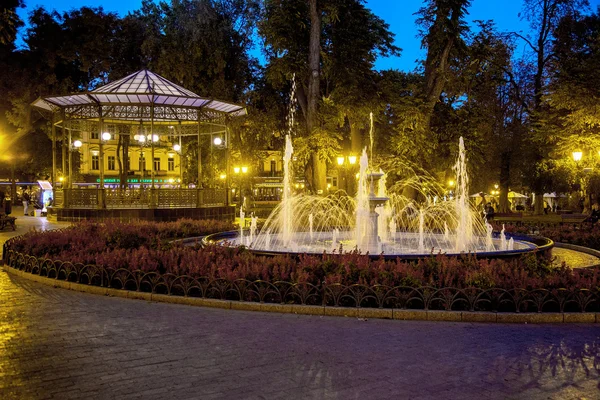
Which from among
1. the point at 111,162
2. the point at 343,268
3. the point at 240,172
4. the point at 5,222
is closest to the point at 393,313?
the point at 343,268

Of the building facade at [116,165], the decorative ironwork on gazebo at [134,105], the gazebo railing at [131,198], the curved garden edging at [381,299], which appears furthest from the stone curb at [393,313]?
the building facade at [116,165]

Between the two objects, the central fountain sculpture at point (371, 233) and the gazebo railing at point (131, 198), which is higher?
the gazebo railing at point (131, 198)

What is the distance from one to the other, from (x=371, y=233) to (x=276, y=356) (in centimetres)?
829

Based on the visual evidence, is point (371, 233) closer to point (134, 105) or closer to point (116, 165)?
point (134, 105)

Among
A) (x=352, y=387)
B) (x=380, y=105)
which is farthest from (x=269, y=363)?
(x=380, y=105)

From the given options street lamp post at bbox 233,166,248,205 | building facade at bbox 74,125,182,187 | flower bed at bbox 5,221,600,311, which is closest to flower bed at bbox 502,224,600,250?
flower bed at bbox 5,221,600,311

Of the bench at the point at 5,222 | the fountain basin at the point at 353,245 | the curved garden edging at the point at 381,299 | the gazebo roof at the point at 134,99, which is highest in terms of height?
the gazebo roof at the point at 134,99

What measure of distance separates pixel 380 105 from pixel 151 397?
A: 25664 millimetres

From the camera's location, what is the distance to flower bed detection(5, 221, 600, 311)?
7.83 m

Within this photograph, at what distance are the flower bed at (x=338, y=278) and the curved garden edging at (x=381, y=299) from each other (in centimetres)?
2

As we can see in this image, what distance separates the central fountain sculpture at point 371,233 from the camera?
13.9m

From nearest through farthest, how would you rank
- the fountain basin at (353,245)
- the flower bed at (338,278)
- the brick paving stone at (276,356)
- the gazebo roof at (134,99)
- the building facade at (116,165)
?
the brick paving stone at (276,356)
the flower bed at (338,278)
the fountain basin at (353,245)
the gazebo roof at (134,99)
the building facade at (116,165)

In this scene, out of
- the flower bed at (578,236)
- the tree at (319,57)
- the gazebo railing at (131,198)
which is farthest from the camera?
the tree at (319,57)

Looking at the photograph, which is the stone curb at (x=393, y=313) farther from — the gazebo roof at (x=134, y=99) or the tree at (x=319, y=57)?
the tree at (x=319, y=57)
